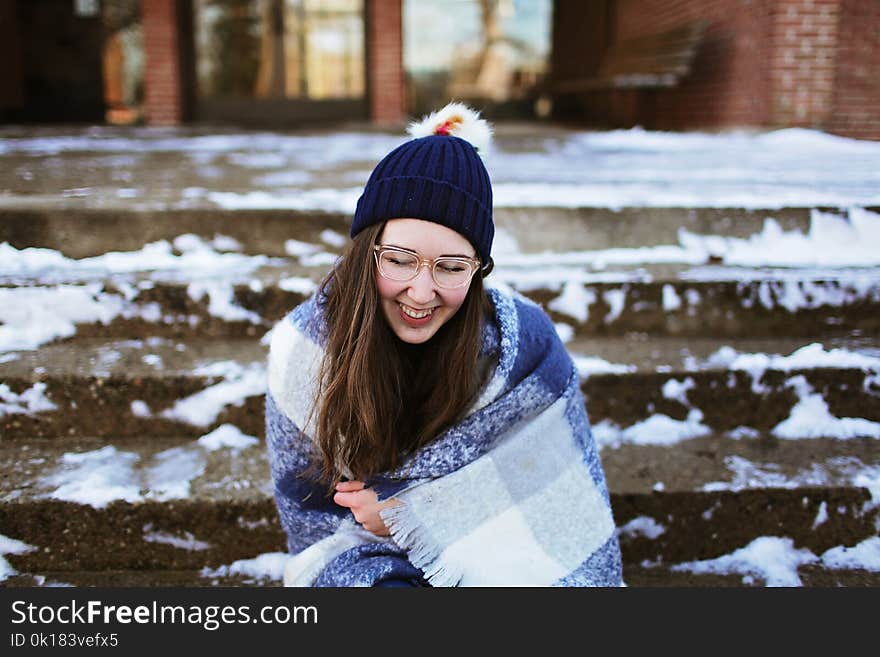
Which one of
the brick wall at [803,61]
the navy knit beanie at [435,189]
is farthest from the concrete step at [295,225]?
the brick wall at [803,61]

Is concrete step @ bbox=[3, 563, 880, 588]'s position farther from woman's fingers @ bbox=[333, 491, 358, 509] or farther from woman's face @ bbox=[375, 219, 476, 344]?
woman's face @ bbox=[375, 219, 476, 344]

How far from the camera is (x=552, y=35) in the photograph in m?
11.5

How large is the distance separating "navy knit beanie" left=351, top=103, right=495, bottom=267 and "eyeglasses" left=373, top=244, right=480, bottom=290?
0.20 ft

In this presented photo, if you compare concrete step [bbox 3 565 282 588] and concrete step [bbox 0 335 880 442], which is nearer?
concrete step [bbox 3 565 282 588]

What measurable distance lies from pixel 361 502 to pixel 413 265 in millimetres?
547

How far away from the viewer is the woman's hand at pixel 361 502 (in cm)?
151

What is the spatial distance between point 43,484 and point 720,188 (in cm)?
293

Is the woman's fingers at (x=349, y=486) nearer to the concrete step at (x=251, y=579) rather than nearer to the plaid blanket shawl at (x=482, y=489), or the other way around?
the plaid blanket shawl at (x=482, y=489)

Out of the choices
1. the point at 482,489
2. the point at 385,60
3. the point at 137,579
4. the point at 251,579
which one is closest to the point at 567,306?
the point at 482,489

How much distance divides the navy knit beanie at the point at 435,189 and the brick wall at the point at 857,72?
5711 millimetres

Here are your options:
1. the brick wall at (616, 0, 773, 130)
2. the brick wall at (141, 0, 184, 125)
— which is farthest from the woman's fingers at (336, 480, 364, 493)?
the brick wall at (141, 0, 184, 125)

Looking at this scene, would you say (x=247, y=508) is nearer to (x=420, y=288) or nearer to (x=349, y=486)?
(x=349, y=486)

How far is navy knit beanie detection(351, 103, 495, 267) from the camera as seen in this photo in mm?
1286

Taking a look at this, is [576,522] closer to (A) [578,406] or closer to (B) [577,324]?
(A) [578,406]
